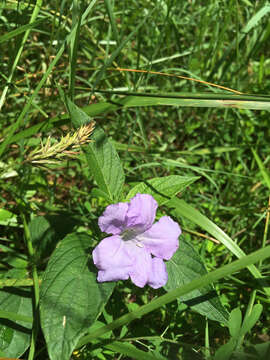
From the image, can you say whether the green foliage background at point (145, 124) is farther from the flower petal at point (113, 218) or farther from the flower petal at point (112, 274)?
the flower petal at point (112, 274)

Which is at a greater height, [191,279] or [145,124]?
[145,124]

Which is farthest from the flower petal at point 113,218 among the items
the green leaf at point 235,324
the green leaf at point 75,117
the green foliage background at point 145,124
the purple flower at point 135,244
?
the green leaf at point 235,324

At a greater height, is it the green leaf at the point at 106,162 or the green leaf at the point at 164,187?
the green leaf at the point at 106,162

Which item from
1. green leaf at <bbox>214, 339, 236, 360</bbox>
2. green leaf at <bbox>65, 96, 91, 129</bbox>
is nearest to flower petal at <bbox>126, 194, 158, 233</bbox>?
green leaf at <bbox>65, 96, 91, 129</bbox>

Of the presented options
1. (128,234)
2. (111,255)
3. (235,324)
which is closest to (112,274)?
(111,255)

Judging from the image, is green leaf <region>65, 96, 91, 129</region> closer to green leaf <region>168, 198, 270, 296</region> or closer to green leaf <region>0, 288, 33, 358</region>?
green leaf <region>168, 198, 270, 296</region>

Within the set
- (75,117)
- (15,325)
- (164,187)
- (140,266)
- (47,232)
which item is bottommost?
(15,325)

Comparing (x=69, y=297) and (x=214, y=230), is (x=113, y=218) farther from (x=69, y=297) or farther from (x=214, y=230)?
(x=214, y=230)
